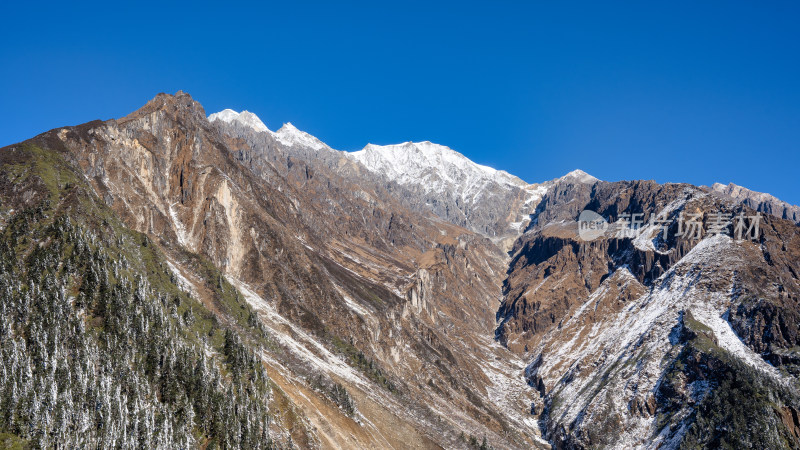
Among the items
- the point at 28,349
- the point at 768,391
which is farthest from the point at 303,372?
the point at 768,391

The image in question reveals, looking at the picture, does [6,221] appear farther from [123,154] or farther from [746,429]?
[746,429]

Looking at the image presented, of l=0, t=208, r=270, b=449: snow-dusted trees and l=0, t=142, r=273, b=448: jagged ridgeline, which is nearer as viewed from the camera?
l=0, t=208, r=270, b=449: snow-dusted trees

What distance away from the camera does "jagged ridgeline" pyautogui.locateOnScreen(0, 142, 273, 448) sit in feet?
275

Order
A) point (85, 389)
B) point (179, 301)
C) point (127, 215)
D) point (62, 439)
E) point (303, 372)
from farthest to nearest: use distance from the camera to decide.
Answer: point (127, 215) → point (303, 372) → point (179, 301) → point (85, 389) → point (62, 439)

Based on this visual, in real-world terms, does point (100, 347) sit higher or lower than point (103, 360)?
higher

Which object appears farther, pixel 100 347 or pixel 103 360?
pixel 100 347

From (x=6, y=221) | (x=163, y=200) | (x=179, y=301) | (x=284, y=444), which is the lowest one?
(x=284, y=444)

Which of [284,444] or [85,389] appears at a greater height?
[85,389]

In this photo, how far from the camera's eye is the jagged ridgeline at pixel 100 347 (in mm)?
83875

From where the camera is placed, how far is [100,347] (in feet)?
320

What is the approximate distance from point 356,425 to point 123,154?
118m

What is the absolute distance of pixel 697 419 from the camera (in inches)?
7633

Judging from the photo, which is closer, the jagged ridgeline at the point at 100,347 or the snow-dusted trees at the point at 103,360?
the snow-dusted trees at the point at 103,360

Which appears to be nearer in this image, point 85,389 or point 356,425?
point 85,389
